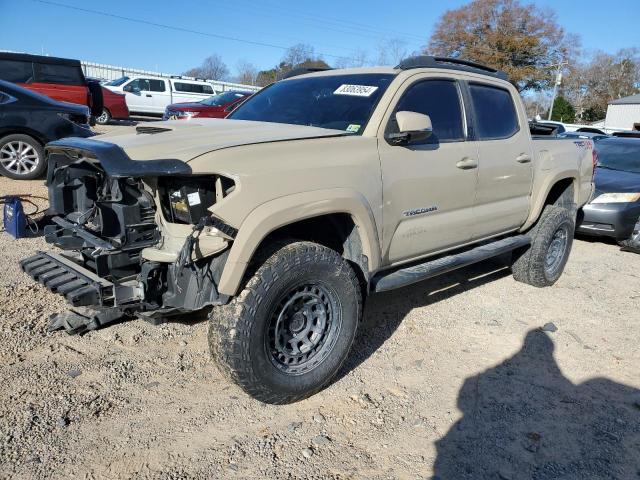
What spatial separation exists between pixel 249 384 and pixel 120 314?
101 cm

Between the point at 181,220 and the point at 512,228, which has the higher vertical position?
the point at 181,220

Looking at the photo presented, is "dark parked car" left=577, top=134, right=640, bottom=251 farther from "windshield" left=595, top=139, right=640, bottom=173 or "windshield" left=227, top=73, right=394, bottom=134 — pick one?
"windshield" left=227, top=73, right=394, bottom=134

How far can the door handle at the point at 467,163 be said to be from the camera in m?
3.97

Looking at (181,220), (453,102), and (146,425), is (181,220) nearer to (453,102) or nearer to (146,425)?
(146,425)

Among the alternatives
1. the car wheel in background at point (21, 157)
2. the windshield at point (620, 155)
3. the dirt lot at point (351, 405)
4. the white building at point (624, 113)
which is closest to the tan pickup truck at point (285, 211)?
the dirt lot at point (351, 405)

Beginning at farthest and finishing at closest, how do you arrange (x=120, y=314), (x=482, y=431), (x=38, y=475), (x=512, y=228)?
(x=512, y=228), (x=120, y=314), (x=482, y=431), (x=38, y=475)

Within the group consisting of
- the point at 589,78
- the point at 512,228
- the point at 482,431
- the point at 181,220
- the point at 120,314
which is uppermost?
the point at 589,78

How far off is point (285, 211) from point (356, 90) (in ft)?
4.59

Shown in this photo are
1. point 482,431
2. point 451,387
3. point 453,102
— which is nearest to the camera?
point 482,431

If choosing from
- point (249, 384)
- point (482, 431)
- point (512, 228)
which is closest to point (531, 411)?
point (482, 431)

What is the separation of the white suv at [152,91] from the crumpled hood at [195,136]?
63.6 ft

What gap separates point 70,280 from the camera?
9.79 ft

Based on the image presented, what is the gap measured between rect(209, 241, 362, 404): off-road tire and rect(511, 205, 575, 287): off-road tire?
272cm

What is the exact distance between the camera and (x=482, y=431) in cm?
304
